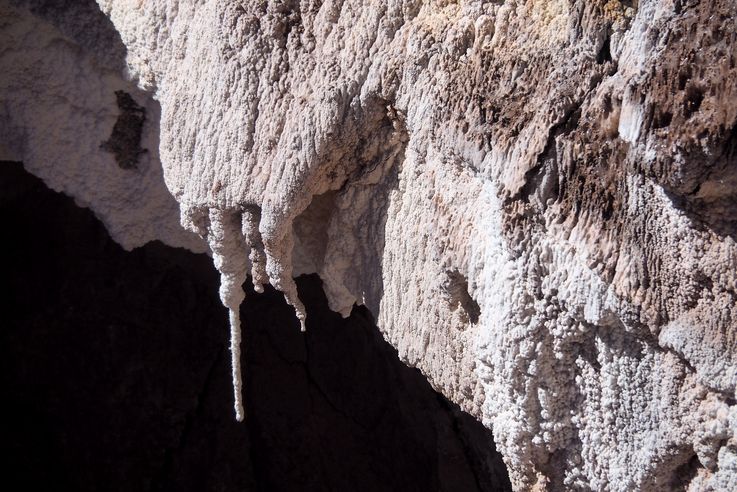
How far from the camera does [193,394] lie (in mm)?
2080

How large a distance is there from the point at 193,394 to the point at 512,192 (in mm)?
1400

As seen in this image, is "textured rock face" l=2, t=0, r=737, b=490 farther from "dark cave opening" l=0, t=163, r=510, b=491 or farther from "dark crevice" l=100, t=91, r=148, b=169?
"dark cave opening" l=0, t=163, r=510, b=491

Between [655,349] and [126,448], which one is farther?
[126,448]

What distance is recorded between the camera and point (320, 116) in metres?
1.01

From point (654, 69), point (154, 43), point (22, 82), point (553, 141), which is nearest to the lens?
point (654, 69)

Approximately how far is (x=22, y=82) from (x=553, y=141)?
112cm

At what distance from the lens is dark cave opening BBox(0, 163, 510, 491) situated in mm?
1942

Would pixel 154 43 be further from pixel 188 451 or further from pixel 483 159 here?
pixel 188 451

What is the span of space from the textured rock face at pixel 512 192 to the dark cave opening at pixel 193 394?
→ 788mm

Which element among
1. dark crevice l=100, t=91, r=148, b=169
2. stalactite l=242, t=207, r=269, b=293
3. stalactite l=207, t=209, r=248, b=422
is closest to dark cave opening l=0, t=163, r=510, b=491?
dark crevice l=100, t=91, r=148, b=169

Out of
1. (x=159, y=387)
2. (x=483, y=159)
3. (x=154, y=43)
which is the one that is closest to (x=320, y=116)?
(x=483, y=159)

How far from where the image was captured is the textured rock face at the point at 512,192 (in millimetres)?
733

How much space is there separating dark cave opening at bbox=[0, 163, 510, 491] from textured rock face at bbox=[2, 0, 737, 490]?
2.59 ft

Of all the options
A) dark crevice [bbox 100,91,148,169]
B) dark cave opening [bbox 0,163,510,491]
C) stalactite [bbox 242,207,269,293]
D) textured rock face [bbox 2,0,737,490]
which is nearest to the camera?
textured rock face [bbox 2,0,737,490]
